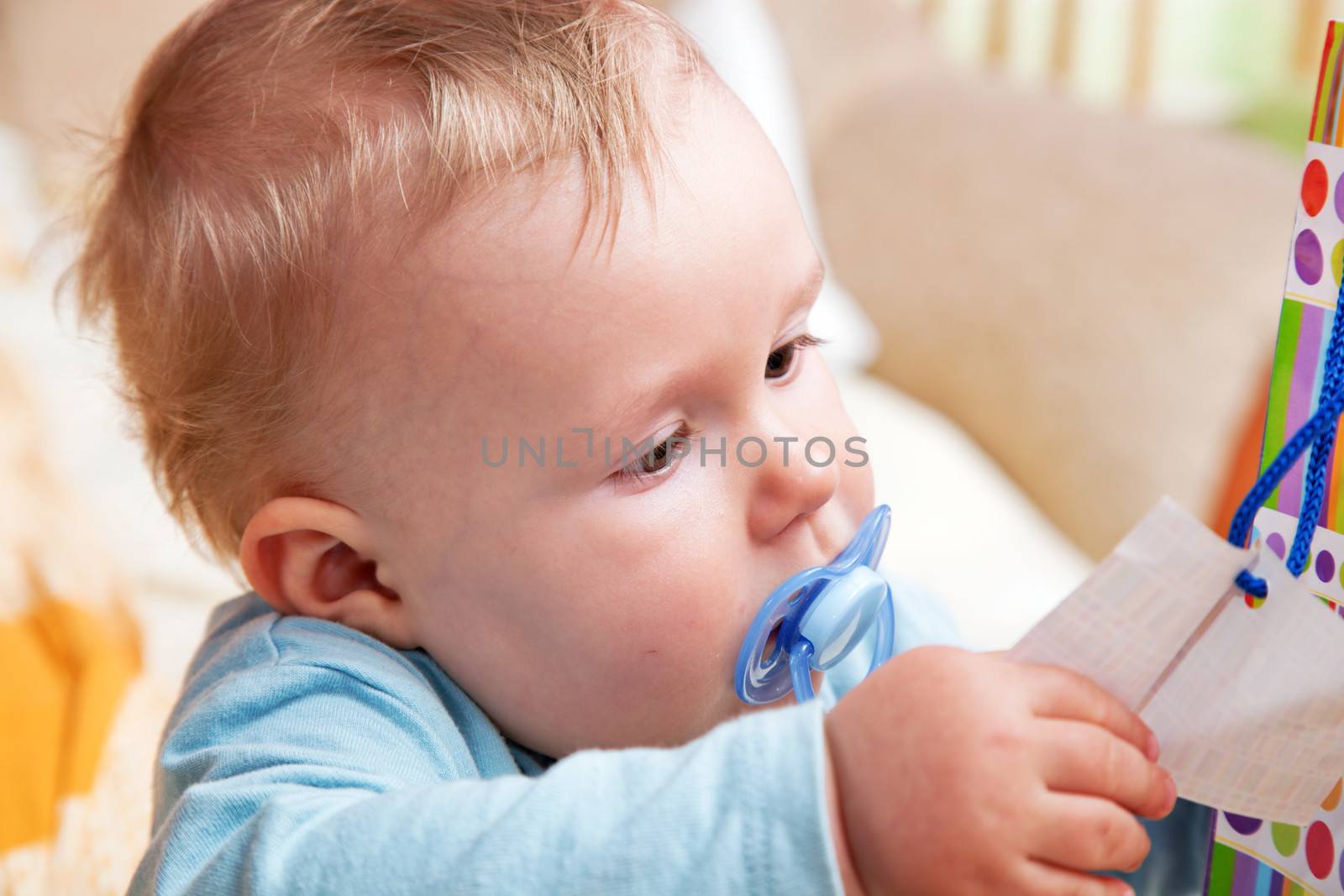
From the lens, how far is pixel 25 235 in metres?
1.78

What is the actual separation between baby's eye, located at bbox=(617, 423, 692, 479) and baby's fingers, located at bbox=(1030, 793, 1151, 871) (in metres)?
0.26

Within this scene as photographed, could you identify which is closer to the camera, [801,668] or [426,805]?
[426,805]

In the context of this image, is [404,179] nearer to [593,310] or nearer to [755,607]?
[593,310]

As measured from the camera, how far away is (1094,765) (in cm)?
51

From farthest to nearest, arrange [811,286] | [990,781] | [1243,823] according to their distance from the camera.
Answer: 1. [811,286]
2. [1243,823]
3. [990,781]

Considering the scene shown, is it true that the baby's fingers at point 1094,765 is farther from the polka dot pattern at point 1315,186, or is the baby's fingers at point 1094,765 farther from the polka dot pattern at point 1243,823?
the polka dot pattern at point 1315,186

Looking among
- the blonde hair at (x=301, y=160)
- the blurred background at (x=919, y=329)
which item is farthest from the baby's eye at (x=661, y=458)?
the blurred background at (x=919, y=329)

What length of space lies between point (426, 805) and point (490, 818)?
0.03 metres

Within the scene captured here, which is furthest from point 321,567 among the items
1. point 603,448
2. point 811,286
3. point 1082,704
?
point 1082,704

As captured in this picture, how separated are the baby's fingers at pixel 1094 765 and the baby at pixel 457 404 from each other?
0.28ft

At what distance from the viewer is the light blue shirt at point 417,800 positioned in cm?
51

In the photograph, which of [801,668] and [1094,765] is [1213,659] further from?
[801,668]

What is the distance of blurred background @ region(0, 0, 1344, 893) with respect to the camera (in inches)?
43.3

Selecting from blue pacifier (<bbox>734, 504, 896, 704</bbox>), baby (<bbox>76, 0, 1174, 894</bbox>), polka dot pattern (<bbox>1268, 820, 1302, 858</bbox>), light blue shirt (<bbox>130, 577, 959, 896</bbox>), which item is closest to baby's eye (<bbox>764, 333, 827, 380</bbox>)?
baby (<bbox>76, 0, 1174, 894</bbox>)
